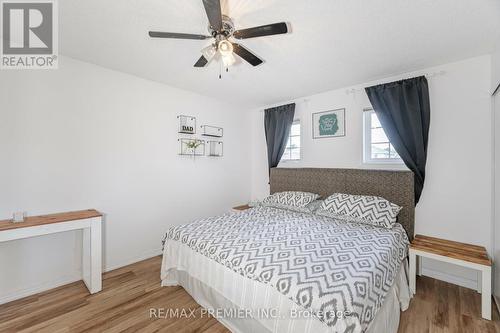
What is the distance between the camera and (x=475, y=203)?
7.66 feet

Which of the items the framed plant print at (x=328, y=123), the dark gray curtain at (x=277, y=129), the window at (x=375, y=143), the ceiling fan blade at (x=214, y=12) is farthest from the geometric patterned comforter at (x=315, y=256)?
the ceiling fan blade at (x=214, y=12)

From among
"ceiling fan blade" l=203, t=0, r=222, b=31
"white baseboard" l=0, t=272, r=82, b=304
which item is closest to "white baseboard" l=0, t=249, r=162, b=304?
"white baseboard" l=0, t=272, r=82, b=304

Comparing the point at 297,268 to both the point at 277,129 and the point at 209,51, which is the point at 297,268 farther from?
the point at 277,129

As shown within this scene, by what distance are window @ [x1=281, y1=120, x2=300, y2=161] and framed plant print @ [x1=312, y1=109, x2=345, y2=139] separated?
0.35 metres

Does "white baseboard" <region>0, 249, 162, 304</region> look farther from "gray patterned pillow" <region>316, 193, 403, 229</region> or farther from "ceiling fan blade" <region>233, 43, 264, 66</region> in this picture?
"ceiling fan blade" <region>233, 43, 264, 66</region>

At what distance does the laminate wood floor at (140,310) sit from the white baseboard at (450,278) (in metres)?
0.07

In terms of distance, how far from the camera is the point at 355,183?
3.07m

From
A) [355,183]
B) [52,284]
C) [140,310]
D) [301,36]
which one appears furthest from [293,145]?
[52,284]

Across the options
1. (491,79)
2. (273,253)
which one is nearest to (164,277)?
(273,253)

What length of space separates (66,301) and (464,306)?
3836mm

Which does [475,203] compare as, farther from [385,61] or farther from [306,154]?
[306,154]

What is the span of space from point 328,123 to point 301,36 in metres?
1.76

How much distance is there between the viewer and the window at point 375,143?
9.66 feet

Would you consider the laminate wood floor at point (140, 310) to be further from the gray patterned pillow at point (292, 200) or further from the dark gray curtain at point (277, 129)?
the dark gray curtain at point (277, 129)
